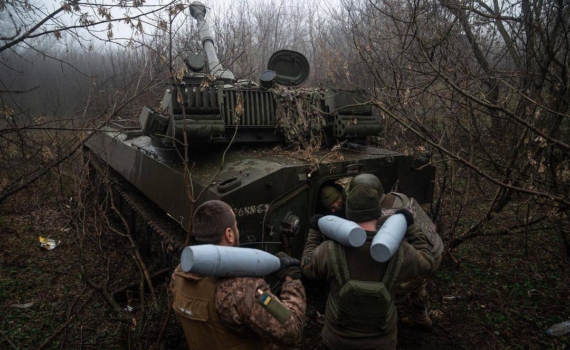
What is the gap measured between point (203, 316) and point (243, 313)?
0.66 feet

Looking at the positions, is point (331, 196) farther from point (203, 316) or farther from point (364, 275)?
point (203, 316)

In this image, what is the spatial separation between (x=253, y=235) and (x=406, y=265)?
5.21 ft

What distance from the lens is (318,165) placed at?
4266 mm

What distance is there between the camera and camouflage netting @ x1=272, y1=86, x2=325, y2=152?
17.3 ft

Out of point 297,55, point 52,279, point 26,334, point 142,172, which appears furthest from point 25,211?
point 297,55

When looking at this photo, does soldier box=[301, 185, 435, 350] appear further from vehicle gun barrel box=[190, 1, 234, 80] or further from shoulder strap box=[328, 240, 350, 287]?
vehicle gun barrel box=[190, 1, 234, 80]

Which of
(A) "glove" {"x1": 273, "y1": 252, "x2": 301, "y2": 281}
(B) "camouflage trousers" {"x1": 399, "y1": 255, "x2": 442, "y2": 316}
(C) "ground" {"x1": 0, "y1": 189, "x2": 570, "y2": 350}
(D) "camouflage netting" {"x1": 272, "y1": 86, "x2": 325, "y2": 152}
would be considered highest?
(D) "camouflage netting" {"x1": 272, "y1": 86, "x2": 325, "y2": 152}

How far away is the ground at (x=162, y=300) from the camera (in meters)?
4.04

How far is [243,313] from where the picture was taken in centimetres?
204

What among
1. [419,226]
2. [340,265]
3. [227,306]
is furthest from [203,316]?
[419,226]

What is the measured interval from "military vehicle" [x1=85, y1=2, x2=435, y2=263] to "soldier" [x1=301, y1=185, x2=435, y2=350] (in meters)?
1.23

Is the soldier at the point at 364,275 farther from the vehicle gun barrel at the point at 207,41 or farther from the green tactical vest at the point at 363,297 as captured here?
the vehicle gun barrel at the point at 207,41

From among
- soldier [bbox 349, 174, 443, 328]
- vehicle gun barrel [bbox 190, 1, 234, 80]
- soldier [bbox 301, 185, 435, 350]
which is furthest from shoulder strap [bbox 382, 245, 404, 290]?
vehicle gun barrel [bbox 190, 1, 234, 80]

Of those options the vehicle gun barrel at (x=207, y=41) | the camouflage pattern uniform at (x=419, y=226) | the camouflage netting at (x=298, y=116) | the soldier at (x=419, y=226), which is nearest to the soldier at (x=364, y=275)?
the soldier at (x=419, y=226)
